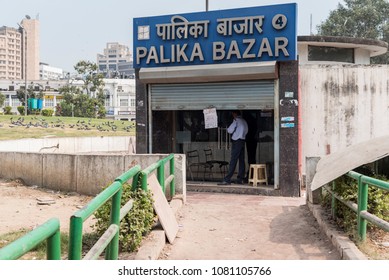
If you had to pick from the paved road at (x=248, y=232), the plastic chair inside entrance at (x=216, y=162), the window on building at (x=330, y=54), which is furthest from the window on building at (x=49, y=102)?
the paved road at (x=248, y=232)

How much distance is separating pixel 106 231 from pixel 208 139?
8952 mm

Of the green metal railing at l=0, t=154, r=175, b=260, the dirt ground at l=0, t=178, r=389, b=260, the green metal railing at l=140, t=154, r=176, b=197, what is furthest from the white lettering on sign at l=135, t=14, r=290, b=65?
the green metal railing at l=0, t=154, r=175, b=260

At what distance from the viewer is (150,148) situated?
11.9 m

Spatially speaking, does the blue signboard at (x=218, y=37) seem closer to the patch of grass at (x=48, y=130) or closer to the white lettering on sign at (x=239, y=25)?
the white lettering on sign at (x=239, y=25)

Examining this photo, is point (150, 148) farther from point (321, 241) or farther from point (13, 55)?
point (13, 55)

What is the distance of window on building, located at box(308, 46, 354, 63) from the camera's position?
14359 mm

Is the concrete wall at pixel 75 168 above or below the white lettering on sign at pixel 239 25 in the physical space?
below

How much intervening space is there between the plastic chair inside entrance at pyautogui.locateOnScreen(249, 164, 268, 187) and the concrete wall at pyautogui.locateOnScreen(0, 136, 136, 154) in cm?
580

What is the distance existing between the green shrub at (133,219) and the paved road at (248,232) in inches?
18.2

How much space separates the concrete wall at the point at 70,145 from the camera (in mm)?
15445

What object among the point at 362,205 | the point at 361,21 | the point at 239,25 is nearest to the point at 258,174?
the point at 239,25

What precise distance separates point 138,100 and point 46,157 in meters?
2.66

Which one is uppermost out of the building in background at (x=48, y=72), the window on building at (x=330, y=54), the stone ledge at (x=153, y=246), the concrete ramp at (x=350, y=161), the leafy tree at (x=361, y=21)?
the building in background at (x=48, y=72)
